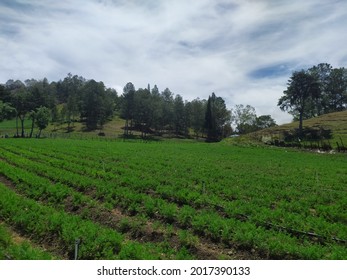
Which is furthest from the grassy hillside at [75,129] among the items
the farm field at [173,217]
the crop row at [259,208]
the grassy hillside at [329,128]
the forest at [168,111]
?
the crop row at [259,208]

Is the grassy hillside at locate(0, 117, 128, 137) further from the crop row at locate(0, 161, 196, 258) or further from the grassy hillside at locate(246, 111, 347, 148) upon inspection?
the crop row at locate(0, 161, 196, 258)

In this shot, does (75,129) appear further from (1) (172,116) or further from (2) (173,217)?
(2) (173,217)

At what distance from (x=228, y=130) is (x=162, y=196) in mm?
126423

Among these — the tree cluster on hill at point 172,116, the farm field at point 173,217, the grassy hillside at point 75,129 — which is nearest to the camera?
the farm field at point 173,217

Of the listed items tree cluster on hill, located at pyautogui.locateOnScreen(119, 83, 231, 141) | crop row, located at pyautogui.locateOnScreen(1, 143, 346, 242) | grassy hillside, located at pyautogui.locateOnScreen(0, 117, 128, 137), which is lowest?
crop row, located at pyautogui.locateOnScreen(1, 143, 346, 242)

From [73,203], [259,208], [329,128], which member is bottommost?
[73,203]

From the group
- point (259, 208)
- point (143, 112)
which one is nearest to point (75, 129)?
point (143, 112)

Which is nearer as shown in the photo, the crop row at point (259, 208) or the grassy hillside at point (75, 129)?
the crop row at point (259, 208)

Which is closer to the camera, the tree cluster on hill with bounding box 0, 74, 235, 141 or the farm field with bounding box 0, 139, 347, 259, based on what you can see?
the farm field with bounding box 0, 139, 347, 259

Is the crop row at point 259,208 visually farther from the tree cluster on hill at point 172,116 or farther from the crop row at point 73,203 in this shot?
the tree cluster on hill at point 172,116

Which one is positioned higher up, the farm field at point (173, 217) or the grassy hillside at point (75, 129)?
the grassy hillside at point (75, 129)

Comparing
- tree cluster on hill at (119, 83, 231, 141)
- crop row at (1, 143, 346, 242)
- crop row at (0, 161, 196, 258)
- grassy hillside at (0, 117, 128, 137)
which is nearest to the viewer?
crop row at (0, 161, 196, 258)

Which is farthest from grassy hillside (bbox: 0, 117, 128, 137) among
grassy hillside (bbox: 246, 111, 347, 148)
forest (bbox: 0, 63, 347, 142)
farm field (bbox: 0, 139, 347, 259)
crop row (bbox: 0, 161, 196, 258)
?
farm field (bbox: 0, 139, 347, 259)

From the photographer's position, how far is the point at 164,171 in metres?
24.4
